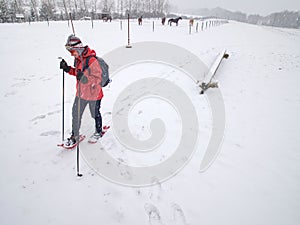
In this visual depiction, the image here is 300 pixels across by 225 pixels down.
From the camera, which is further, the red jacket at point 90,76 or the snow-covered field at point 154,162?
the red jacket at point 90,76

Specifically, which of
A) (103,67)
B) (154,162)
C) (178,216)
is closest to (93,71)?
(103,67)

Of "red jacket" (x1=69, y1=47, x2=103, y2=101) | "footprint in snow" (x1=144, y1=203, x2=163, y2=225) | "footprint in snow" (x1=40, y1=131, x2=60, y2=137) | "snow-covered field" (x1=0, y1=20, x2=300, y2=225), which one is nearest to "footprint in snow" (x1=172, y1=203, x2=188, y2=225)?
"snow-covered field" (x1=0, y1=20, x2=300, y2=225)

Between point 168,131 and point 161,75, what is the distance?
3.58 metres

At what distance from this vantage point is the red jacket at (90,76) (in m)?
2.86

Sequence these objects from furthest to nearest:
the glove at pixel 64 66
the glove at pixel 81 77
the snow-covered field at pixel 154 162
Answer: the glove at pixel 64 66
the glove at pixel 81 77
the snow-covered field at pixel 154 162

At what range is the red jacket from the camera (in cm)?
286

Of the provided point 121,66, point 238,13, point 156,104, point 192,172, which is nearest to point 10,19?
point 121,66

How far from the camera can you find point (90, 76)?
9.46ft

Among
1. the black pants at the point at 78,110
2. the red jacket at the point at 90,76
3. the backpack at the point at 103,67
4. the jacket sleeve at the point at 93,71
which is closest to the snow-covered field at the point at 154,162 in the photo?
the black pants at the point at 78,110

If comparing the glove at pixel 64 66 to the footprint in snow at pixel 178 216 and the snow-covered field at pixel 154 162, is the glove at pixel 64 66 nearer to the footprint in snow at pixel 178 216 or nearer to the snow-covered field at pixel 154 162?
the snow-covered field at pixel 154 162

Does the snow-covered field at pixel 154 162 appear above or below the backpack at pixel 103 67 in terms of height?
below

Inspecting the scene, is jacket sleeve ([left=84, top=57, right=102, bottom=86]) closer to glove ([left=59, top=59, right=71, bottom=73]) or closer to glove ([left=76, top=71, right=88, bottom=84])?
glove ([left=76, top=71, right=88, bottom=84])

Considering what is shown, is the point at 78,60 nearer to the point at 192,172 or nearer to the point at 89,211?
the point at 89,211

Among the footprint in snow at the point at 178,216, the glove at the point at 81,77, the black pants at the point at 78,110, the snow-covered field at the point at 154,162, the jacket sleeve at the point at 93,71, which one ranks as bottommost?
the footprint in snow at the point at 178,216
